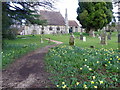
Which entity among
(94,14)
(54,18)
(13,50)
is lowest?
(13,50)

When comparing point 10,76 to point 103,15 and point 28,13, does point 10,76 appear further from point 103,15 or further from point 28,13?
point 103,15

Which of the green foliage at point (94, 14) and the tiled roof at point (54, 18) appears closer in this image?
the green foliage at point (94, 14)

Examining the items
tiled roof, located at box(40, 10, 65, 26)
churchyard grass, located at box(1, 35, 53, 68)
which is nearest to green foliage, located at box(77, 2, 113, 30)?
tiled roof, located at box(40, 10, 65, 26)

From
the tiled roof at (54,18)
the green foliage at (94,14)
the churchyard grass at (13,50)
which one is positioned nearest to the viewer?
the churchyard grass at (13,50)

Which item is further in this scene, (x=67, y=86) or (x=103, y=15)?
(x=103, y=15)

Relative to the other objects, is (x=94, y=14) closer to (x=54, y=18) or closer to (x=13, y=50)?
(x=54, y=18)

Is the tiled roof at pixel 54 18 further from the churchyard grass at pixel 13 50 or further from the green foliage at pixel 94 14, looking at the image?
the churchyard grass at pixel 13 50

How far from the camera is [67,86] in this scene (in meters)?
3.61

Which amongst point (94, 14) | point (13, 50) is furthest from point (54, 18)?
point (13, 50)

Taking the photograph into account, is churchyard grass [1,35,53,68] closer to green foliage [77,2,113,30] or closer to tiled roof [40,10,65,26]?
green foliage [77,2,113,30]

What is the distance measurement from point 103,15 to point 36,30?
65.5 ft

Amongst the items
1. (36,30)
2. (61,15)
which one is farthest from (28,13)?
(61,15)

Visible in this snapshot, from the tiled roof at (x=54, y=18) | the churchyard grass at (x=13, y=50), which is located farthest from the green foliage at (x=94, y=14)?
the churchyard grass at (x=13, y=50)

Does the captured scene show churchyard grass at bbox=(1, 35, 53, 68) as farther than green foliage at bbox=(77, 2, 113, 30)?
No
